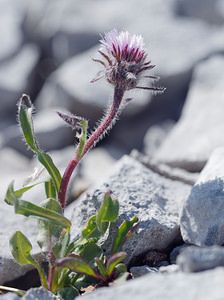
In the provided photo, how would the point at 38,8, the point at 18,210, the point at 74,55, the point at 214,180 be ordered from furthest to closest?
the point at 38,8 → the point at 74,55 → the point at 214,180 → the point at 18,210

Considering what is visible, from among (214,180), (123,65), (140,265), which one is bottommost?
(140,265)

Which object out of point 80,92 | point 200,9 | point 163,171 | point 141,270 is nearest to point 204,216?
point 141,270

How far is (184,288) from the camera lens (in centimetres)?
162

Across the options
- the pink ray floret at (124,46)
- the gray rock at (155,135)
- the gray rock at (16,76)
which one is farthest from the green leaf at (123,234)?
the gray rock at (16,76)

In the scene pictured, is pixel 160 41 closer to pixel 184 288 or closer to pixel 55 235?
pixel 55 235

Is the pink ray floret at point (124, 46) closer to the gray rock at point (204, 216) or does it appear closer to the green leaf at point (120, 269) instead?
the gray rock at point (204, 216)

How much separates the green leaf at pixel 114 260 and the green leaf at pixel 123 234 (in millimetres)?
125

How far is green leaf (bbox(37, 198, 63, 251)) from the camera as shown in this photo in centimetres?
230

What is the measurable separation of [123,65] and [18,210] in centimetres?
87

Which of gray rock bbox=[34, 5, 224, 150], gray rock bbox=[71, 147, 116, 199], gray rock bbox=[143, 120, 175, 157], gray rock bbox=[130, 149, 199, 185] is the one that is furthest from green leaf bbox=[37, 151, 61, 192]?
gray rock bbox=[34, 5, 224, 150]

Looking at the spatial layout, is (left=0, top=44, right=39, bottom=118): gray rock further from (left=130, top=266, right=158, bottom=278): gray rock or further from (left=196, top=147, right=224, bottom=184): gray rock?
(left=130, top=266, right=158, bottom=278): gray rock

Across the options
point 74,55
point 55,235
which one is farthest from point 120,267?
point 74,55

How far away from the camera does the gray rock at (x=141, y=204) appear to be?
8.51 feet

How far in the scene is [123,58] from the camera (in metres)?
2.40
